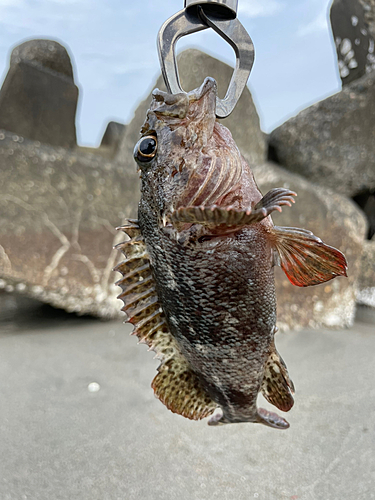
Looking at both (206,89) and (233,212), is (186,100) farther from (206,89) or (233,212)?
(233,212)

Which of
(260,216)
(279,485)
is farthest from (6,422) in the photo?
(260,216)

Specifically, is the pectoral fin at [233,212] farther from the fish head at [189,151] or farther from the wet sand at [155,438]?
the wet sand at [155,438]

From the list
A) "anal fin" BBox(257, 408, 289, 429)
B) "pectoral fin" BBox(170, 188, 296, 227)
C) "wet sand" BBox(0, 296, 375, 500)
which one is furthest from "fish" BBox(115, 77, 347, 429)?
"wet sand" BBox(0, 296, 375, 500)

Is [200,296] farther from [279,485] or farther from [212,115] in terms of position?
[279,485]

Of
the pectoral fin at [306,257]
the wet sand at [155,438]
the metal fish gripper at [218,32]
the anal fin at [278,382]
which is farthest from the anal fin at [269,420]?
the metal fish gripper at [218,32]

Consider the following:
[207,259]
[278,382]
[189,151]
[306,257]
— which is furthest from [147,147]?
[278,382]

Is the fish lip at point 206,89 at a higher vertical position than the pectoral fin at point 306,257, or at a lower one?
higher
